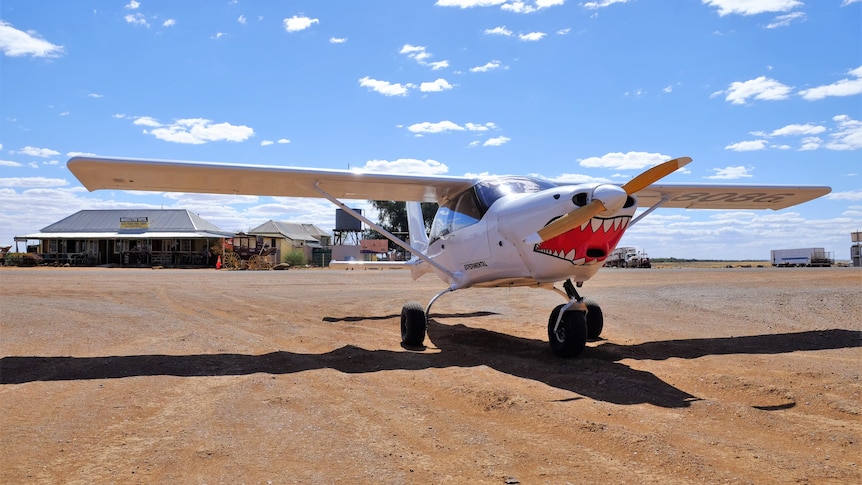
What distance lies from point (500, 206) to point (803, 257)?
262ft

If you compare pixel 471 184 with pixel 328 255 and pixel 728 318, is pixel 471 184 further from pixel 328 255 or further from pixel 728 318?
pixel 328 255

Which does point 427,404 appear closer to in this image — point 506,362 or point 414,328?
point 506,362

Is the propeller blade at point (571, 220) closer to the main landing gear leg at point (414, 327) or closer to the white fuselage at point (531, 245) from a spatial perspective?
the white fuselage at point (531, 245)

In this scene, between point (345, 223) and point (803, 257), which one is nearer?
point (803, 257)

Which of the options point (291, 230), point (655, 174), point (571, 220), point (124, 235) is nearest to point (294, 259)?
point (124, 235)

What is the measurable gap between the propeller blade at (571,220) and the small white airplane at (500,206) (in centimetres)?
1

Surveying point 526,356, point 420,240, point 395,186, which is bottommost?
point 526,356

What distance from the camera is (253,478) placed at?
141 inches

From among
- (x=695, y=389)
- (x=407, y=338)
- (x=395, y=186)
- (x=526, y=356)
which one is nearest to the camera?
(x=695, y=389)

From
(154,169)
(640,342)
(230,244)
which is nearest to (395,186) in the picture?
(154,169)

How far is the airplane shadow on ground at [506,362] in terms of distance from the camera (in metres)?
6.35

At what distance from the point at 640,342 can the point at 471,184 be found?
3.97 metres

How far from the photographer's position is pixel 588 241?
7.48 meters

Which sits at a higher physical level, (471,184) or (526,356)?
(471,184)
